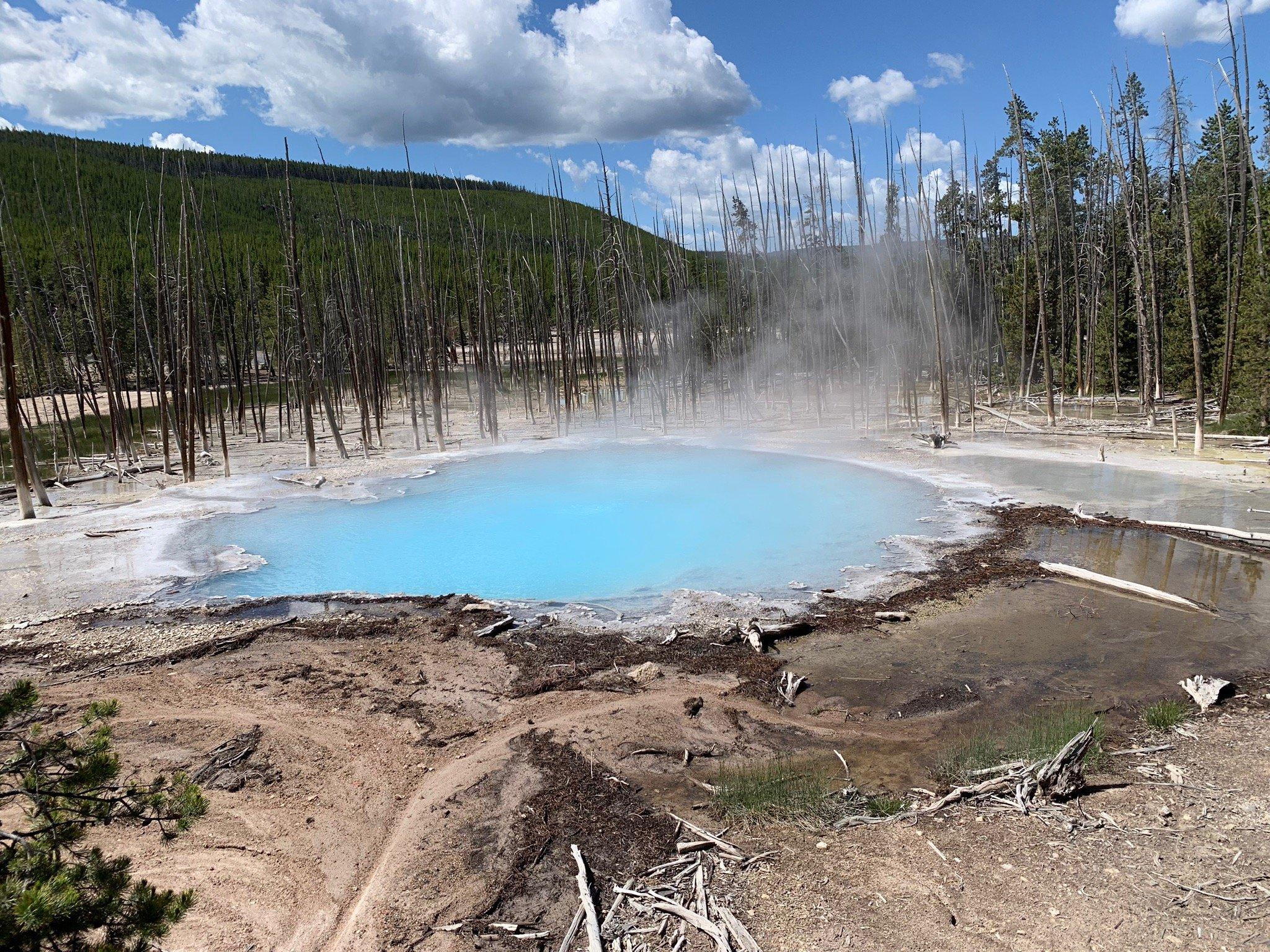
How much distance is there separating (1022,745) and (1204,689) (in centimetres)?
173

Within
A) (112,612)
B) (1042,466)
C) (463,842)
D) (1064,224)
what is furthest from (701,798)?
(1064,224)

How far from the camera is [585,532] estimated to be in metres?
11.4

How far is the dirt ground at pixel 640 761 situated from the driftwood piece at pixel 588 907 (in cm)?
7

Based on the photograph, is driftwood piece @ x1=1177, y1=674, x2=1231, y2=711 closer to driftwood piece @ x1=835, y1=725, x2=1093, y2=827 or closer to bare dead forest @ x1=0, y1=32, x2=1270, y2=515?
driftwood piece @ x1=835, y1=725, x2=1093, y2=827

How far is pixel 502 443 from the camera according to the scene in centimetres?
1931

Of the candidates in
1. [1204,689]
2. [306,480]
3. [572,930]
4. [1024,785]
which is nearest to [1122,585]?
[1204,689]

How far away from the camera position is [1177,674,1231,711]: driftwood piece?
17.0 feet

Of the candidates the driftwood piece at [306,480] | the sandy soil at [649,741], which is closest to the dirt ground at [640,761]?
the sandy soil at [649,741]

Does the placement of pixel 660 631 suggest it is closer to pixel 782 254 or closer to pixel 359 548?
pixel 359 548

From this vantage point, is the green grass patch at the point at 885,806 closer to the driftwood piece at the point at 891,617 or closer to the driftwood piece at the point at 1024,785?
the driftwood piece at the point at 1024,785

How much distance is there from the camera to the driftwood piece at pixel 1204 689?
17.0 feet

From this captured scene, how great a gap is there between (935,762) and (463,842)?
9.46 feet

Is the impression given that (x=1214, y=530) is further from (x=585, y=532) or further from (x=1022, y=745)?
(x=585, y=532)

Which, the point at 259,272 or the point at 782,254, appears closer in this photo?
the point at 782,254
